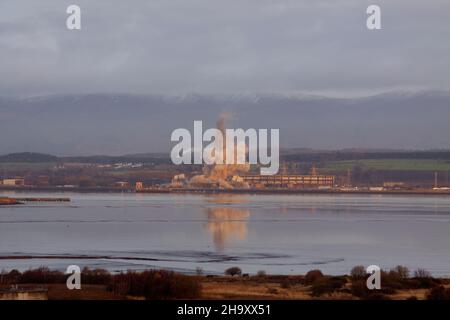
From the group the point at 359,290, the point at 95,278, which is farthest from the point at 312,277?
the point at 95,278

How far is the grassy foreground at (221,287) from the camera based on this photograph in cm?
1898

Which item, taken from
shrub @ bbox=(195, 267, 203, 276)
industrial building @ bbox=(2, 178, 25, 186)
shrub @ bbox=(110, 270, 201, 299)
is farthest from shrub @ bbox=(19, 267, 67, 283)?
industrial building @ bbox=(2, 178, 25, 186)

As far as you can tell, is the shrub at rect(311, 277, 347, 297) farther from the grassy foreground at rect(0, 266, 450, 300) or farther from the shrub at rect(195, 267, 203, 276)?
the shrub at rect(195, 267, 203, 276)

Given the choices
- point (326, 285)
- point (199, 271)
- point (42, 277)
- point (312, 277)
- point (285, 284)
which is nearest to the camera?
point (326, 285)

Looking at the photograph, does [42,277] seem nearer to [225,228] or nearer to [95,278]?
[95,278]

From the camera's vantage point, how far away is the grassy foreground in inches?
747

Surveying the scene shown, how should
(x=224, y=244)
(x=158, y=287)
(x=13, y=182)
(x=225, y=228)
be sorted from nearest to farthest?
(x=158, y=287)
(x=224, y=244)
(x=225, y=228)
(x=13, y=182)

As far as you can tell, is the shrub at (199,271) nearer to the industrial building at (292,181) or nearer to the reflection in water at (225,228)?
the reflection in water at (225,228)

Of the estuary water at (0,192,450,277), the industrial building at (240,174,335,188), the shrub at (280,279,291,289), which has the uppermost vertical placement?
the industrial building at (240,174,335,188)

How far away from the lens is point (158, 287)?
19.2m

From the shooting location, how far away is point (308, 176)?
17262 cm

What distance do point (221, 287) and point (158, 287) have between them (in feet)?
8.20

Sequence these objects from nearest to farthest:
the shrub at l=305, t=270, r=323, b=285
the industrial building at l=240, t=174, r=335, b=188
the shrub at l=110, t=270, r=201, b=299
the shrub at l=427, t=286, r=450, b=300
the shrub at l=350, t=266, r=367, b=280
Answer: the shrub at l=427, t=286, r=450, b=300 → the shrub at l=110, t=270, r=201, b=299 → the shrub at l=305, t=270, r=323, b=285 → the shrub at l=350, t=266, r=367, b=280 → the industrial building at l=240, t=174, r=335, b=188
